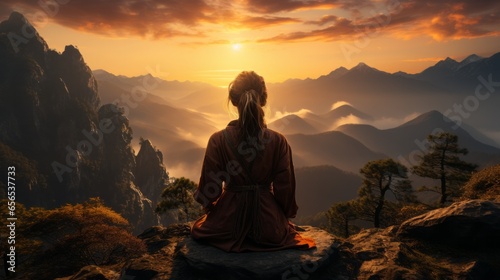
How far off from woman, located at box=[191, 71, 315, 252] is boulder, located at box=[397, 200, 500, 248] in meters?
3.90

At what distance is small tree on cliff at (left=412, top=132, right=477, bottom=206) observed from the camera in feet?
87.6

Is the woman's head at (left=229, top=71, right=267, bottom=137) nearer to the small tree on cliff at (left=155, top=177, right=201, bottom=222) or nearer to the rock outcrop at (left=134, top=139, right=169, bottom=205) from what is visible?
the small tree on cliff at (left=155, top=177, right=201, bottom=222)

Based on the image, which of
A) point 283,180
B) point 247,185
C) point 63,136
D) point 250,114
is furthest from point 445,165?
point 63,136

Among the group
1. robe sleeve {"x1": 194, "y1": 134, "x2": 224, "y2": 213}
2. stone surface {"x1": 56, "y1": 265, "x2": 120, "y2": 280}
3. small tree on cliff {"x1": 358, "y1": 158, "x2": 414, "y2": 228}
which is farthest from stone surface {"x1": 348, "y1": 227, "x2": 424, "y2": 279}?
small tree on cliff {"x1": 358, "y1": 158, "x2": 414, "y2": 228}

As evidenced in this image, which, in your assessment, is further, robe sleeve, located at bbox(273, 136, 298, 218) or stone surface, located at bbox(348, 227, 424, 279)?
robe sleeve, located at bbox(273, 136, 298, 218)

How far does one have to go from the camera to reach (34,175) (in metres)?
122

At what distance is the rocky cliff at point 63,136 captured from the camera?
13112 cm

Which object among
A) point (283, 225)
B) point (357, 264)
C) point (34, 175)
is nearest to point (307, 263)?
point (283, 225)

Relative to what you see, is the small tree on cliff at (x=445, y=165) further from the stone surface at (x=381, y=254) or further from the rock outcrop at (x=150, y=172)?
the rock outcrop at (x=150, y=172)

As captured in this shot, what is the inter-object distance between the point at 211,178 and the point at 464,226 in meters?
6.71

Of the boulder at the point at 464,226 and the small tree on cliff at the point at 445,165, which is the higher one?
the small tree on cliff at the point at 445,165

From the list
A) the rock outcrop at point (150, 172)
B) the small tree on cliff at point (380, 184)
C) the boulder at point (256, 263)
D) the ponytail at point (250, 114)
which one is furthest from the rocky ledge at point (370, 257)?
the rock outcrop at point (150, 172)

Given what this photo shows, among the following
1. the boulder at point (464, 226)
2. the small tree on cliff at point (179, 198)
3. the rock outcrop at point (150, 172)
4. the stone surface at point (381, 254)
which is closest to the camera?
the stone surface at point (381, 254)

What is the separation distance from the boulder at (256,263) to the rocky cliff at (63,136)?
134522 millimetres
